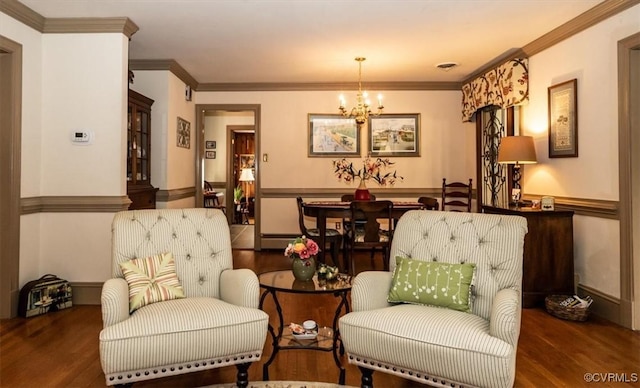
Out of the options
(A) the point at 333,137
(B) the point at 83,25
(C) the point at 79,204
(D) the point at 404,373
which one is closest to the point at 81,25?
(B) the point at 83,25

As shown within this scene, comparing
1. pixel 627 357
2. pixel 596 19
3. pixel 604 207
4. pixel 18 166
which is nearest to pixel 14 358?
pixel 18 166

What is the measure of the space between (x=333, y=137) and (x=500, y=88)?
231cm

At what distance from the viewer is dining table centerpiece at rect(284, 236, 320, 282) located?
236 centimetres

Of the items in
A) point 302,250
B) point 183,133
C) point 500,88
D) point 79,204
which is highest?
point 500,88

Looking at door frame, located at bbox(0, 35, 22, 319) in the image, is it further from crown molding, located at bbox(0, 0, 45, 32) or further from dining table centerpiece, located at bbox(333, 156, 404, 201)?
dining table centerpiece, located at bbox(333, 156, 404, 201)

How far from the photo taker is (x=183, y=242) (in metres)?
2.46

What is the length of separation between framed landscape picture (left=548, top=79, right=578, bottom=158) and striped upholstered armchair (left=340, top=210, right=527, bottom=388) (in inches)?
75.9

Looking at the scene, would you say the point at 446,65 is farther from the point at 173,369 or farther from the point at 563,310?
the point at 173,369

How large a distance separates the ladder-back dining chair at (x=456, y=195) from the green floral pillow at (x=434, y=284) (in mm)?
3403

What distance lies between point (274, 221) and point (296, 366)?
375cm

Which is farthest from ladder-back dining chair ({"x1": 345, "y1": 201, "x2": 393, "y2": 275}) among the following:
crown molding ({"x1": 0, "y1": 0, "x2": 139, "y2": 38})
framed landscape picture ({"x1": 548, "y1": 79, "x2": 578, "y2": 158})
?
crown molding ({"x1": 0, "y1": 0, "x2": 139, "y2": 38})

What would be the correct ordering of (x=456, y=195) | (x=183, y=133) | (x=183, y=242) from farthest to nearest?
(x=456, y=195), (x=183, y=133), (x=183, y=242)

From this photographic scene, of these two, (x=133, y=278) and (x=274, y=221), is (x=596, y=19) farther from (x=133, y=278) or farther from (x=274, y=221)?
(x=274, y=221)

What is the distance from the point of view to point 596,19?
10.7 feet
